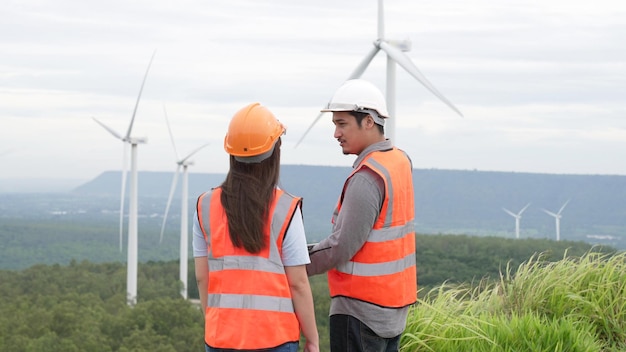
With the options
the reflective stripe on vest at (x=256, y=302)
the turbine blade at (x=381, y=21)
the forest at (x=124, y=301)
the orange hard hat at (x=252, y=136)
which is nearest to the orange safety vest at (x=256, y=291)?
the reflective stripe on vest at (x=256, y=302)

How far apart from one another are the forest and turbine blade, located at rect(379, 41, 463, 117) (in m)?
3.88

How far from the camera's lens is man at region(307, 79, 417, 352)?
5.59m

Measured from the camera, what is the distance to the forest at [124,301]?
43.8 meters

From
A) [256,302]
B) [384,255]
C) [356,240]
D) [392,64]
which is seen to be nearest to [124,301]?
[392,64]

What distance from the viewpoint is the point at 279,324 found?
194 inches

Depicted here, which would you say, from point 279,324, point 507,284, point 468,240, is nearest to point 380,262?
point 279,324

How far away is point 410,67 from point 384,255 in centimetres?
1444

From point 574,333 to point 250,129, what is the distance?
4.36m

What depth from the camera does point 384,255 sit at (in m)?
5.69

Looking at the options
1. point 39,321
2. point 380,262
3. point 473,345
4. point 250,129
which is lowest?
point 39,321

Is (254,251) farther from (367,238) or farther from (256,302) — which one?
(367,238)

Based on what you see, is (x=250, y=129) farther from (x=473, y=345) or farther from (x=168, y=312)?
(x=168, y=312)

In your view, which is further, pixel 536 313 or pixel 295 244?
pixel 536 313

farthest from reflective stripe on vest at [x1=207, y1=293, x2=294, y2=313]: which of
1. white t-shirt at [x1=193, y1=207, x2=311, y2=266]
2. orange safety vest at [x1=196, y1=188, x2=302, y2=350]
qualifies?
white t-shirt at [x1=193, y1=207, x2=311, y2=266]
